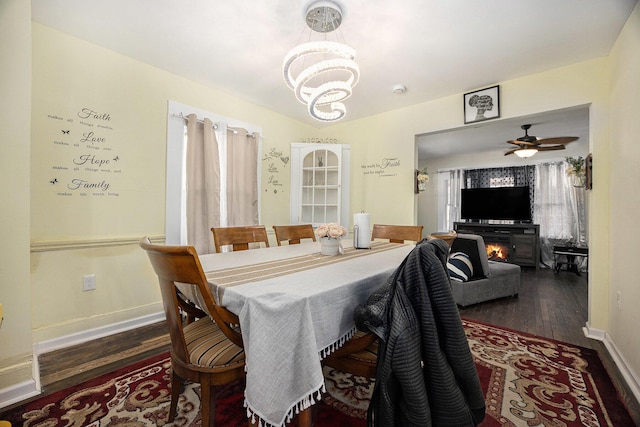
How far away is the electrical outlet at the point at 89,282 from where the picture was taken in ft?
7.48

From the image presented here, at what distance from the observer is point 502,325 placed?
259 centimetres

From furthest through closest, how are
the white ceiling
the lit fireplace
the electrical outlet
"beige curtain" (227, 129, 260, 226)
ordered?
1. the lit fireplace
2. "beige curtain" (227, 129, 260, 226)
3. the electrical outlet
4. the white ceiling

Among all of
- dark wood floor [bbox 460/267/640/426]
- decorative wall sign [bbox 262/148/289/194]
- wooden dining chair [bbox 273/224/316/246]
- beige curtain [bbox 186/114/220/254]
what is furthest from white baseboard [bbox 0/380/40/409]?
dark wood floor [bbox 460/267/640/426]

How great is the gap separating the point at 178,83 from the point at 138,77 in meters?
0.37

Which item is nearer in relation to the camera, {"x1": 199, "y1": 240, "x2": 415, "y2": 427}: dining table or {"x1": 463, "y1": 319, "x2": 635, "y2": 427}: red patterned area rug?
{"x1": 199, "y1": 240, "x2": 415, "y2": 427}: dining table

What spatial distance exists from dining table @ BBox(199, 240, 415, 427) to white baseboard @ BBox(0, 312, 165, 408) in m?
1.27

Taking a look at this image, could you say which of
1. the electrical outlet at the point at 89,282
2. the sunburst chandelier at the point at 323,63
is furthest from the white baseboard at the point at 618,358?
the electrical outlet at the point at 89,282

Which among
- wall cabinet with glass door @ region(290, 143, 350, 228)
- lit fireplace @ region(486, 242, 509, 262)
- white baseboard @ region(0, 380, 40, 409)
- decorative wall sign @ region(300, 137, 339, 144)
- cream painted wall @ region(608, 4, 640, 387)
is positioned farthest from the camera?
lit fireplace @ region(486, 242, 509, 262)

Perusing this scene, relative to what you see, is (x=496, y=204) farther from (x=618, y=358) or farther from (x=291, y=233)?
(x=291, y=233)

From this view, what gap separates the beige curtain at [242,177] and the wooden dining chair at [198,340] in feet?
6.95

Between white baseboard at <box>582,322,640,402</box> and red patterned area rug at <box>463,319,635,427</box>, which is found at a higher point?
white baseboard at <box>582,322,640,402</box>

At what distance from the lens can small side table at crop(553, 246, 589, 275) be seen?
4719 millimetres

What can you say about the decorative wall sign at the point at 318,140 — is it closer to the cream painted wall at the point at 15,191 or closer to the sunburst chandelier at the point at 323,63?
the sunburst chandelier at the point at 323,63

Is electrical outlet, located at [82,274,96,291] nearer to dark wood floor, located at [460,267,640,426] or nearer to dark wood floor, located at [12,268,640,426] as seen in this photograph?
dark wood floor, located at [12,268,640,426]
